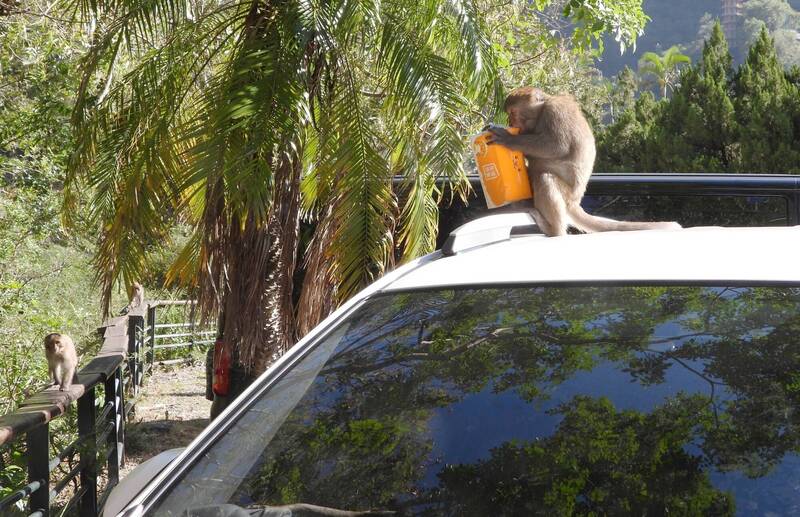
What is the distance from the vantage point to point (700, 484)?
1634mm

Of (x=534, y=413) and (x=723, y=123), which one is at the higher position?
(x=723, y=123)

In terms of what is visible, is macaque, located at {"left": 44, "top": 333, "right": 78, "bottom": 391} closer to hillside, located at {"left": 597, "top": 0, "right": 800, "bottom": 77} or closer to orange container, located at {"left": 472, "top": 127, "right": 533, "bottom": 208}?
orange container, located at {"left": 472, "top": 127, "right": 533, "bottom": 208}

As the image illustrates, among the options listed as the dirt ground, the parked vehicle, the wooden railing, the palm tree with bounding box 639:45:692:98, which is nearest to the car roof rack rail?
the parked vehicle

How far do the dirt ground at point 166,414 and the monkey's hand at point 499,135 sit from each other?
4944 mm

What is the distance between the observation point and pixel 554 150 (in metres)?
4.34

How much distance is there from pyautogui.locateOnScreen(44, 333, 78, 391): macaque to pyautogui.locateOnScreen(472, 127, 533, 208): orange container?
3069 mm

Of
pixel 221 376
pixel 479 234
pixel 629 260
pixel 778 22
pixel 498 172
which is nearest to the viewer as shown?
pixel 629 260

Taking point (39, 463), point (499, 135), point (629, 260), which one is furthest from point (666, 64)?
point (629, 260)

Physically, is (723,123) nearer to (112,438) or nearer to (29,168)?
(29,168)

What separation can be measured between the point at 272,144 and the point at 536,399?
368 cm

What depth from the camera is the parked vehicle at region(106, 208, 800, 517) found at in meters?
1.69

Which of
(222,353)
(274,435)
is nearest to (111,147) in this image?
(222,353)

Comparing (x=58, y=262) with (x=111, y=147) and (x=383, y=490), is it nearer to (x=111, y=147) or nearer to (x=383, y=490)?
(x=111, y=147)

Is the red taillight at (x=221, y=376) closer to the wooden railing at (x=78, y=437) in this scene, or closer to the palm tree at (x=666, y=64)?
the wooden railing at (x=78, y=437)
